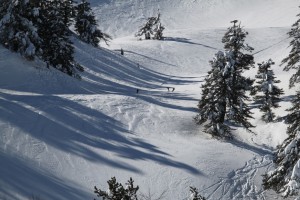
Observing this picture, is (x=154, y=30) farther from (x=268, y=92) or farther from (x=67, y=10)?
(x=268, y=92)

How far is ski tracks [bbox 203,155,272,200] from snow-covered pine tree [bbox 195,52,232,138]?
3.50 meters

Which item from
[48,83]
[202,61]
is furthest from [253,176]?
[202,61]

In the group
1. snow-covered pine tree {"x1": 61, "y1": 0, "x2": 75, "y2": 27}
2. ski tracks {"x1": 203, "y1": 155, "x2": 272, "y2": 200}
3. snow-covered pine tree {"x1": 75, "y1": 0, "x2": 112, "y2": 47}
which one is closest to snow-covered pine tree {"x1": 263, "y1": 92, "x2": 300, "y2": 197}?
ski tracks {"x1": 203, "y1": 155, "x2": 272, "y2": 200}

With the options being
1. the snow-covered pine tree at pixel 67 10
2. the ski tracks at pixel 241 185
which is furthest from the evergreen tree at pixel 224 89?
the snow-covered pine tree at pixel 67 10

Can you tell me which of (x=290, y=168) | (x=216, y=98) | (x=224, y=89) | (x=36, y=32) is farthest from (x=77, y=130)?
(x=290, y=168)

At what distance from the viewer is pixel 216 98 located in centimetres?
2352

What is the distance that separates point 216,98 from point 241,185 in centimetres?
637

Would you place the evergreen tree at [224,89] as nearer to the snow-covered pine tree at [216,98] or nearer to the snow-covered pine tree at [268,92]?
the snow-covered pine tree at [216,98]

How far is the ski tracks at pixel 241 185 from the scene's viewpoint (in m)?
18.2

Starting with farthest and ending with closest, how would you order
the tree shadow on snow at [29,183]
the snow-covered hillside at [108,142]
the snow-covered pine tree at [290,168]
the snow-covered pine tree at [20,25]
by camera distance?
the snow-covered pine tree at [20,25], the snow-covered hillside at [108,142], the tree shadow on snow at [29,183], the snow-covered pine tree at [290,168]

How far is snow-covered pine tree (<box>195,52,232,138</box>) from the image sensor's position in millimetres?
23344

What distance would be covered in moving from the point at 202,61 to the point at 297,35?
3249cm

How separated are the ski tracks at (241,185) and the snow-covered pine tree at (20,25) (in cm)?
1720

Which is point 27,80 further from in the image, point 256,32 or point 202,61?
point 256,32
